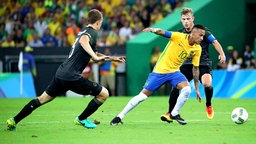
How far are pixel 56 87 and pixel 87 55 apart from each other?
82 cm

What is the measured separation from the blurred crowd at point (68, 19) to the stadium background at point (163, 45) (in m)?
0.91

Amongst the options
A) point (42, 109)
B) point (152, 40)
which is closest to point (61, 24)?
point (152, 40)

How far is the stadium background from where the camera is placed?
91.4 ft

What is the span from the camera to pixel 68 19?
32.2 metres

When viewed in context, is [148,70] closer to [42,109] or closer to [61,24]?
[61,24]

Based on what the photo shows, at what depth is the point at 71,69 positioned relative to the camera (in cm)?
1374

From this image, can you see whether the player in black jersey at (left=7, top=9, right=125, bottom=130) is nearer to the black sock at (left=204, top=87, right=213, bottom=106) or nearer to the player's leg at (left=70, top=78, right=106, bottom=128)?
the player's leg at (left=70, top=78, right=106, bottom=128)

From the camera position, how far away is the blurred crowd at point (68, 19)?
30.9 meters

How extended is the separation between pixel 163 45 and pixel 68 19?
188 inches

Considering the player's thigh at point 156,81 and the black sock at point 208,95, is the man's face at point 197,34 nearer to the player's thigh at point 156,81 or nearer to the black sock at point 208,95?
the player's thigh at point 156,81

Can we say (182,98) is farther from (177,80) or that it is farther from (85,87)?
(85,87)

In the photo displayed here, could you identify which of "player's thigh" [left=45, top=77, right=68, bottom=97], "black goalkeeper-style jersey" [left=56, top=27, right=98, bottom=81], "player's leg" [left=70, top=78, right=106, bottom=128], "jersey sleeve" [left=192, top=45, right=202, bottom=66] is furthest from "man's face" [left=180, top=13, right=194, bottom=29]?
"player's thigh" [left=45, top=77, right=68, bottom=97]

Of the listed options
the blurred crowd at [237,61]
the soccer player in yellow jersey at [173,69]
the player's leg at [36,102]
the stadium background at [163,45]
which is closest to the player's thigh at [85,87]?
the player's leg at [36,102]

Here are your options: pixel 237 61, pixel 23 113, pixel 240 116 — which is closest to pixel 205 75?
pixel 240 116
